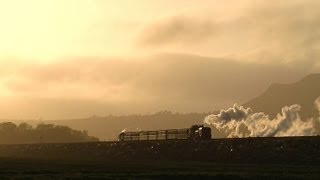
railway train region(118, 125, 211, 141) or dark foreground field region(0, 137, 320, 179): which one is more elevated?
railway train region(118, 125, 211, 141)

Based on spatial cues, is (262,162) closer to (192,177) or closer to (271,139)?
(271,139)

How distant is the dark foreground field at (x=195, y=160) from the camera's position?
51562 mm

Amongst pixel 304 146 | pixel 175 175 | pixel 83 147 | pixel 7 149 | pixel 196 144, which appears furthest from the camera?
pixel 7 149

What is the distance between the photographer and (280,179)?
41.0 metres

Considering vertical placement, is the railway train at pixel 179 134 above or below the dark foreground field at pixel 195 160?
above

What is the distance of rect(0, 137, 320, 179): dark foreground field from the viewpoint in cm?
5156

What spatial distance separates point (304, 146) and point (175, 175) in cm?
3308

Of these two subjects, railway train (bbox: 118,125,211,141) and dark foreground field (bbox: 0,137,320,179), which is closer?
dark foreground field (bbox: 0,137,320,179)

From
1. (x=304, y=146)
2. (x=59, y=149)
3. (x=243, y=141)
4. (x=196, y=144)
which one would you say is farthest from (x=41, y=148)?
(x=304, y=146)

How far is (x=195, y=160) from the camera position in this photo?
8612 centimetres

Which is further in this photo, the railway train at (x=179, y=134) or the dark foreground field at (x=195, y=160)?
the railway train at (x=179, y=134)

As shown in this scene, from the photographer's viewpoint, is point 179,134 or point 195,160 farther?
point 179,134

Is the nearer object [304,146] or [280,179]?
[280,179]

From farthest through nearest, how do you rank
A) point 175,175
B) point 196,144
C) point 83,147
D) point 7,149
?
point 7,149 < point 83,147 < point 196,144 < point 175,175
